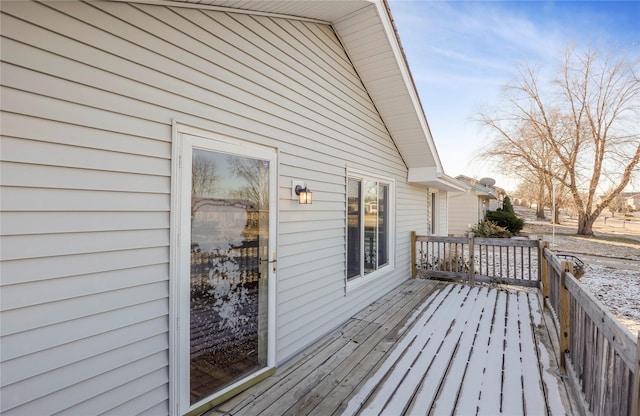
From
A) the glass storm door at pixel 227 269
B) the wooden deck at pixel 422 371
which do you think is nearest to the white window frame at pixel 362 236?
the wooden deck at pixel 422 371

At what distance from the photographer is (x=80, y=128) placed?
5.83ft

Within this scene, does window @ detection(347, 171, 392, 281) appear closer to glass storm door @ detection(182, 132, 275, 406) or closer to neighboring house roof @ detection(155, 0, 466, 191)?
neighboring house roof @ detection(155, 0, 466, 191)

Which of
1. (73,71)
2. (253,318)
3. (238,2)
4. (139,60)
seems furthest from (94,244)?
(238,2)

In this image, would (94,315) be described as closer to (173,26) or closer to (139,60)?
(139,60)

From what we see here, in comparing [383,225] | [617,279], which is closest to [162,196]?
[383,225]

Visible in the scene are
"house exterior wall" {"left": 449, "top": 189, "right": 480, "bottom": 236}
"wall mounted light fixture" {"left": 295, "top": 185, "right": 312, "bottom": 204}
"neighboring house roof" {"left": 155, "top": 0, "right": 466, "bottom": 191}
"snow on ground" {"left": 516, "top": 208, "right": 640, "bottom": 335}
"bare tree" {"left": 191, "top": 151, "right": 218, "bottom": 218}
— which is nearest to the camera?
"bare tree" {"left": 191, "top": 151, "right": 218, "bottom": 218}

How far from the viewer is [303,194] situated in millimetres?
3428

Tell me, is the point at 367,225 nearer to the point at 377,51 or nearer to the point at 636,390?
the point at 377,51

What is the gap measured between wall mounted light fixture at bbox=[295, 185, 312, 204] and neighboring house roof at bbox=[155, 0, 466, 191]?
65.9 inches

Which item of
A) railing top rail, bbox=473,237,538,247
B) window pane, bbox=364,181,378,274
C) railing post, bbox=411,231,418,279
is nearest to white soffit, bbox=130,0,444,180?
window pane, bbox=364,181,378,274

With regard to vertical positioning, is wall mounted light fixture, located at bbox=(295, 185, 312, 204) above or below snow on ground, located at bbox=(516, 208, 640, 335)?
above

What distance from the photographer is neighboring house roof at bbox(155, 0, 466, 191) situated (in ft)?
10.6

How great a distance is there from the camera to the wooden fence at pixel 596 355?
163 cm

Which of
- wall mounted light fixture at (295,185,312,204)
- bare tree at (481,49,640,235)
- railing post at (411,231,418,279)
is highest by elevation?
bare tree at (481,49,640,235)
